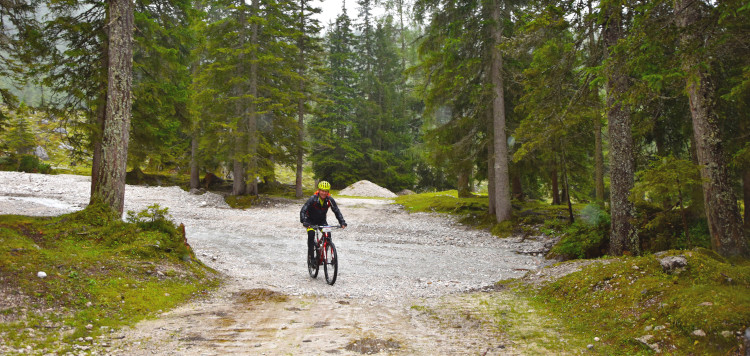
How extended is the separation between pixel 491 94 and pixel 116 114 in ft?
41.5

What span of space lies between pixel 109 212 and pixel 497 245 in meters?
11.2

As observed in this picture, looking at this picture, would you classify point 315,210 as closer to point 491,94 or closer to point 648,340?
point 648,340

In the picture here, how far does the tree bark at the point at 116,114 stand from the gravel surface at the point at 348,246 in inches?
103

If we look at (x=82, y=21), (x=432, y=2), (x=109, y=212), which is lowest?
(x=109, y=212)

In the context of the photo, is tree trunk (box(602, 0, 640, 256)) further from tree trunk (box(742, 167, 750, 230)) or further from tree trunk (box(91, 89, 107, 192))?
tree trunk (box(91, 89, 107, 192))

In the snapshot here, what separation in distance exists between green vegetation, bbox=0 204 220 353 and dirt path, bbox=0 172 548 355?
459mm

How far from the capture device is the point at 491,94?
618 inches

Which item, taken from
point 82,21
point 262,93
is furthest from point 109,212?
point 262,93

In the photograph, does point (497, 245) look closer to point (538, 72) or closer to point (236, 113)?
point (538, 72)

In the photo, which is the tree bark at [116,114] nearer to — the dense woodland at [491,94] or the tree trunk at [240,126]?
the dense woodland at [491,94]

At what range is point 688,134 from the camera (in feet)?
38.5

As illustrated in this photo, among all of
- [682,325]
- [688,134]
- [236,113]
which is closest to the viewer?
[682,325]

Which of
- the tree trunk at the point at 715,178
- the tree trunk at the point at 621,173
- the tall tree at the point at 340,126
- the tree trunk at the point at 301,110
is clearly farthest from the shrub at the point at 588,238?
the tall tree at the point at 340,126

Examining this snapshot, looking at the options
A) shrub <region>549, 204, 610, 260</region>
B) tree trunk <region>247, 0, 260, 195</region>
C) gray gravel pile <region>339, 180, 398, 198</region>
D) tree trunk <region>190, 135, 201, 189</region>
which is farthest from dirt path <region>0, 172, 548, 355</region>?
gray gravel pile <region>339, 180, 398, 198</region>
